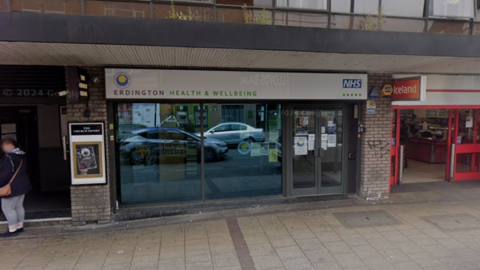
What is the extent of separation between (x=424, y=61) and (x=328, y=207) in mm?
3238

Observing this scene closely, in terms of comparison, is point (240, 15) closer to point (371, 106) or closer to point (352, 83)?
point (352, 83)

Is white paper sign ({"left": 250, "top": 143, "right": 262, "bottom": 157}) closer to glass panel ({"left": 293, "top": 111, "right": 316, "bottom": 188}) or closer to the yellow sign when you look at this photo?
glass panel ({"left": 293, "top": 111, "right": 316, "bottom": 188})

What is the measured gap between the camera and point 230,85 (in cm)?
536

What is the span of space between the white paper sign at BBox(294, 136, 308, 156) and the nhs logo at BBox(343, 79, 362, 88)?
4.64ft

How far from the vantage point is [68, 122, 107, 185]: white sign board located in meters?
4.89

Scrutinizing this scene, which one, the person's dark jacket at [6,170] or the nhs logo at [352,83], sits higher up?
the nhs logo at [352,83]

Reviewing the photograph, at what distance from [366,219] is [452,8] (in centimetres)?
445

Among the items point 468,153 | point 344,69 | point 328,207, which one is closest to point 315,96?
point 344,69

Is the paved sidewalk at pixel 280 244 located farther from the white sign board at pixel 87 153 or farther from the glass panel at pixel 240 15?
the glass panel at pixel 240 15

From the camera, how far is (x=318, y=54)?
4363 mm

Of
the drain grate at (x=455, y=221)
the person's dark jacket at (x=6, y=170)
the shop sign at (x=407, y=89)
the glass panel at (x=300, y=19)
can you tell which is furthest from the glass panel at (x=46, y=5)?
the drain grate at (x=455, y=221)

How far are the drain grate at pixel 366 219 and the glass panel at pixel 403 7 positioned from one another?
387 cm

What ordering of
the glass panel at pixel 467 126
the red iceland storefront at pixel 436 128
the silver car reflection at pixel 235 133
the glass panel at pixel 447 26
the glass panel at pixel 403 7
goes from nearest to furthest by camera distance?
the glass panel at pixel 403 7, the glass panel at pixel 447 26, the silver car reflection at pixel 235 133, the red iceland storefront at pixel 436 128, the glass panel at pixel 467 126

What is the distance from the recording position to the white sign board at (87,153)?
4895mm
